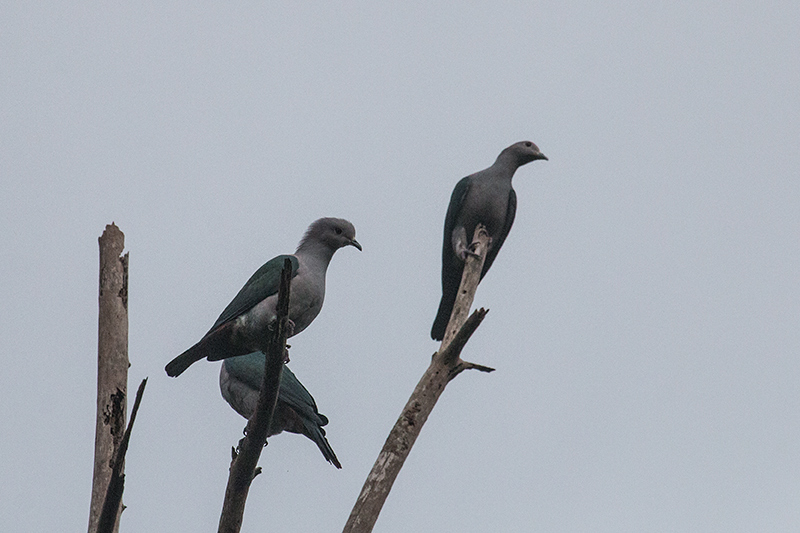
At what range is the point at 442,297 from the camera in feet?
27.1

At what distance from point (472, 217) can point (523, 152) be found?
36.7 inches

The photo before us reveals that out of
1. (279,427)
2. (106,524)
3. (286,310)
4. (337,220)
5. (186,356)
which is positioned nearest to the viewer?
(106,524)

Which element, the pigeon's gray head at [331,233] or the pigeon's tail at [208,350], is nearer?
the pigeon's tail at [208,350]

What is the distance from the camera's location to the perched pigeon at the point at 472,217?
8.03 metres

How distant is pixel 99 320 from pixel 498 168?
4.54 m

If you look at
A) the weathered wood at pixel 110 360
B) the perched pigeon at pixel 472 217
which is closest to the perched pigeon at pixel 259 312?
the weathered wood at pixel 110 360

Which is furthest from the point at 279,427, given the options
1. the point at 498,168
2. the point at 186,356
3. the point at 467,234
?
the point at 498,168

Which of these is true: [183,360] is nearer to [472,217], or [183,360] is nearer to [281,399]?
[281,399]

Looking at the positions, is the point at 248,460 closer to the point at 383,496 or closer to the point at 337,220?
the point at 383,496

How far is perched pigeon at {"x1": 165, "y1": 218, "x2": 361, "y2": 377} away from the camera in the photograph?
6066 mm

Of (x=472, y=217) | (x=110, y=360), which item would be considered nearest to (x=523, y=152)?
(x=472, y=217)

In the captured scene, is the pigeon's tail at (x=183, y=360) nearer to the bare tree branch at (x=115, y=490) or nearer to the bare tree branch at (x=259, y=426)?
the bare tree branch at (x=259, y=426)

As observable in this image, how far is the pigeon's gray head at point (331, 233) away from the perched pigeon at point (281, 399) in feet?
3.70

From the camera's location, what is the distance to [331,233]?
264 inches
